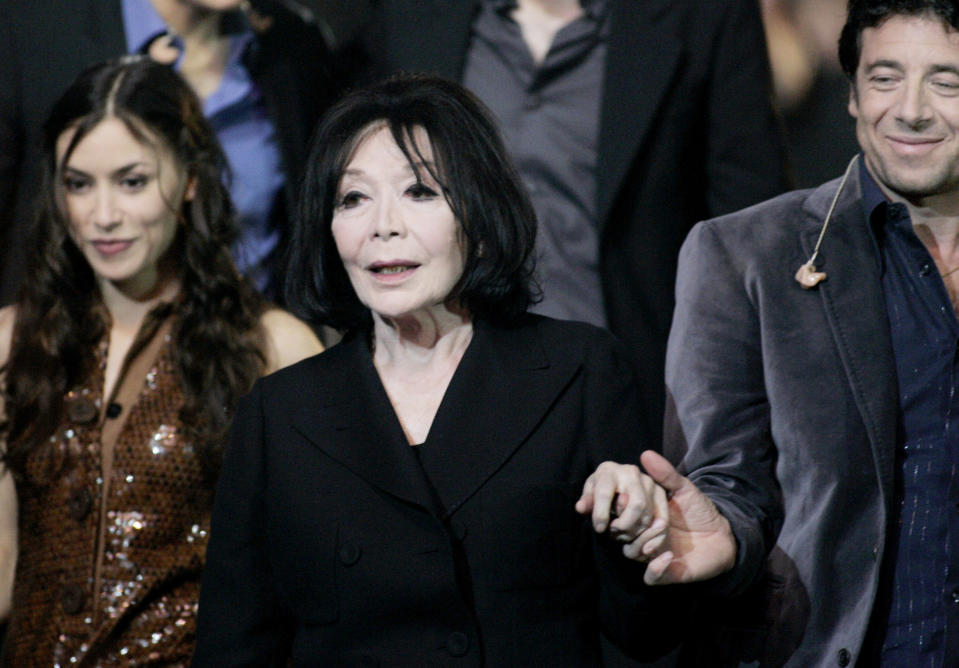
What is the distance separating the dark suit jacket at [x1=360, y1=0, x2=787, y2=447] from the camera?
331 cm

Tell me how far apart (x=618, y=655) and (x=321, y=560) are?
569 millimetres

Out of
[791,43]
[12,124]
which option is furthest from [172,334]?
[791,43]

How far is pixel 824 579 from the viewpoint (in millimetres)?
2348

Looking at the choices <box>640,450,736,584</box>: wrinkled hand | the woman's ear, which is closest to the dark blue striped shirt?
<box>640,450,736,584</box>: wrinkled hand

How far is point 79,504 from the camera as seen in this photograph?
9.29 feet

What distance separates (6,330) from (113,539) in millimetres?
513

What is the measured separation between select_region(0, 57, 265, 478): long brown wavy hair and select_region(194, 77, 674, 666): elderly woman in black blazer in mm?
496

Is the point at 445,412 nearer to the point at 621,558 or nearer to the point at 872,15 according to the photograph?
the point at 621,558

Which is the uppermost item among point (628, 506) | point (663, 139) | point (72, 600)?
point (663, 139)

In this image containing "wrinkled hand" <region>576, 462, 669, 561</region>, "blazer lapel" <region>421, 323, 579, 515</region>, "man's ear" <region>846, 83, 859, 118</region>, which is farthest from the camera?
"man's ear" <region>846, 83, 859, 118</region>

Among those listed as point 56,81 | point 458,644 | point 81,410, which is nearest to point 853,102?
point 458,644

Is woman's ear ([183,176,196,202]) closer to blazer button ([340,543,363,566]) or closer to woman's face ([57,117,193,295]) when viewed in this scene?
woman's face ([57,117,193,295])

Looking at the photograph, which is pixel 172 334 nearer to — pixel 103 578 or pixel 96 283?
pixel 96 283

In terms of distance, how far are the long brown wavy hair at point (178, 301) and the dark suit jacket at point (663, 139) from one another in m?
0.62
